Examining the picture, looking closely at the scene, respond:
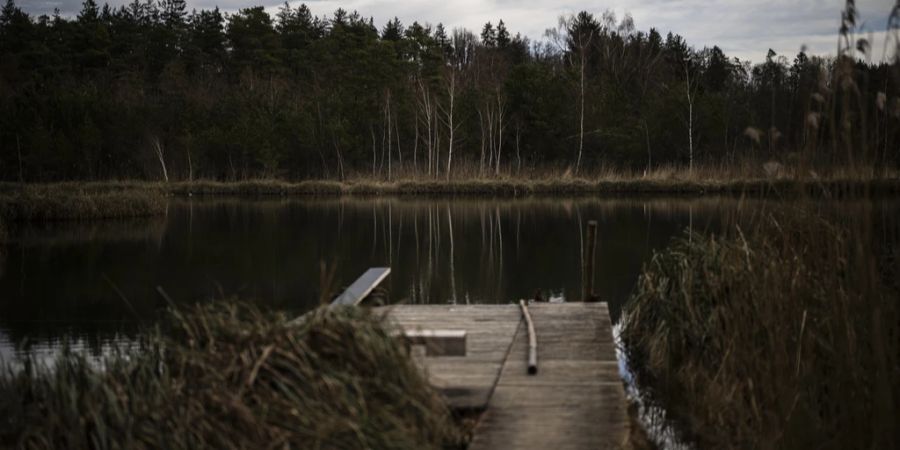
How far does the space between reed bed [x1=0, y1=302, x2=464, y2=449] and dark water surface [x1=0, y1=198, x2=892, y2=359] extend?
3094 mm

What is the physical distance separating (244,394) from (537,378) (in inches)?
99.4

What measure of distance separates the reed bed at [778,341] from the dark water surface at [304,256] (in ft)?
2.96

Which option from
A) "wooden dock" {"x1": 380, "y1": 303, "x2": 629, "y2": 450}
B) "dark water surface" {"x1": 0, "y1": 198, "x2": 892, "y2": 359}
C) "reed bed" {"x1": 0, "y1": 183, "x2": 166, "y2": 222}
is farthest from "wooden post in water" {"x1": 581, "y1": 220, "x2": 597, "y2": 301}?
"reed bed" {"x1": 0, "y1": 183, "x2": 166, "y2": 222}

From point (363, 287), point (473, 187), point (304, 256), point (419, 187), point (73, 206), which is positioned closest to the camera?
point (363, 287)

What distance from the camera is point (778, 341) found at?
17.0 feet

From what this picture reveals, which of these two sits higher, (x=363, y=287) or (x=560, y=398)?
(x=363, y=287)

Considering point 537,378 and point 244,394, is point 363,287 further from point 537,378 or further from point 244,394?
point 244,394

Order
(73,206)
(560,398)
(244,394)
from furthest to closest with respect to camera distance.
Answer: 1. (73,206)
2. (560,398)
3. (244,394)

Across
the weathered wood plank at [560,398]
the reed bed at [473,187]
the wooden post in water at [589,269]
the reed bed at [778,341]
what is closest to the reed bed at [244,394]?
the weathered wood plank at [560,398]

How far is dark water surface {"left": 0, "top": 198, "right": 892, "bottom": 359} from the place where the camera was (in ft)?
45.9

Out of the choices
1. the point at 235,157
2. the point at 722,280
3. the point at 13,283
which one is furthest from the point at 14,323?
the point at 235,157

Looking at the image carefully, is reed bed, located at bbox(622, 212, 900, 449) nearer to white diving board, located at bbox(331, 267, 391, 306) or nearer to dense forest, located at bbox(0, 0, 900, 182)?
white diving board, located at bbox(331, 267, 391, 306)

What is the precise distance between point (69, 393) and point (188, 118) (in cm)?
4123

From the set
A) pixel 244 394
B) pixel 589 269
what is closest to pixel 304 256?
pixel 589 269
